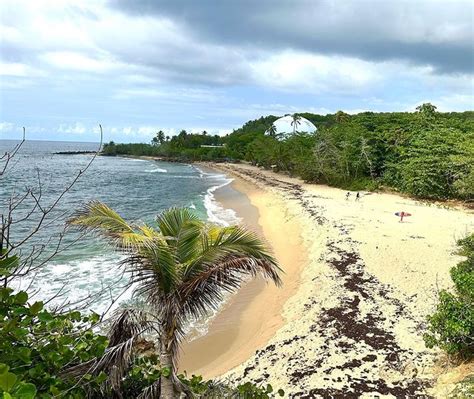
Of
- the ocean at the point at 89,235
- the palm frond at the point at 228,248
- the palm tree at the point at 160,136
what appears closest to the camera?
the palm frond at the point at 228,248

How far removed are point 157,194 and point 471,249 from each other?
3347cm

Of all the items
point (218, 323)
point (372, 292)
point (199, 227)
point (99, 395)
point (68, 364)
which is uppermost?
point (199, 227)

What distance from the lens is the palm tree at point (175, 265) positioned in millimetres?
5398

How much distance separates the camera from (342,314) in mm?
12062

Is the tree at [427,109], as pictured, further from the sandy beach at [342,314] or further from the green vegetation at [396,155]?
the sandy beach at [342,314]

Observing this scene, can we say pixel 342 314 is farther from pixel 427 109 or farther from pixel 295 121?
pixel 295 121

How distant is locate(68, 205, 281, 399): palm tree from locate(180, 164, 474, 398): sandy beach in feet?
14.0

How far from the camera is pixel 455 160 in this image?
29.8 m

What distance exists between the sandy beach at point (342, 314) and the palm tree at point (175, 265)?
427cm

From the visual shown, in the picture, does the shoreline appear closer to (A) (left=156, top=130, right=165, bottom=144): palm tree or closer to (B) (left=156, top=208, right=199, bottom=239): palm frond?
(B) (left=156, top=208, right=199, bottom=239): palm frond

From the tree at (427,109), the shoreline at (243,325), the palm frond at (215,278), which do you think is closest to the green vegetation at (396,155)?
the tree at (427,109)

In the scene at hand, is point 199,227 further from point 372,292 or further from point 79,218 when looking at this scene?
point 372,292

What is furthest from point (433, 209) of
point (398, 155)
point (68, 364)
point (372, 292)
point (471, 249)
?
point (68, 364)

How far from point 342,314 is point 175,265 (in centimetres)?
810
